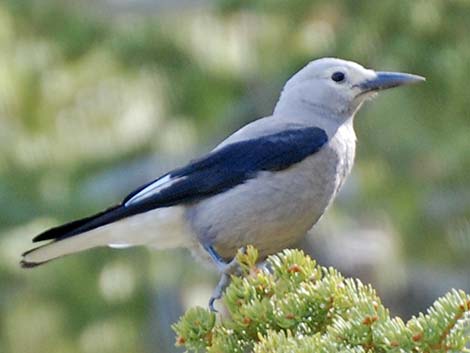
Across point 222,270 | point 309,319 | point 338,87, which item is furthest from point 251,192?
point 309,319

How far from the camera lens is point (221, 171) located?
471cm

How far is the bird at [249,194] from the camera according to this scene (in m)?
4.50

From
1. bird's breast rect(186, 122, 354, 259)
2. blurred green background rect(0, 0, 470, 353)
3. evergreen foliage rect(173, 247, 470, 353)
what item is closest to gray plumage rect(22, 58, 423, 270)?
Result: bird's breast rect(186, 122, 354, 259)

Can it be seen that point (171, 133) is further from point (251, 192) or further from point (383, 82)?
point (251, 192)

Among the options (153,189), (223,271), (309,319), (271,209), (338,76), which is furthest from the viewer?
(338,76)

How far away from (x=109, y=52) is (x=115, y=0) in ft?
4.92

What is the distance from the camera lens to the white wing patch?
4.68m

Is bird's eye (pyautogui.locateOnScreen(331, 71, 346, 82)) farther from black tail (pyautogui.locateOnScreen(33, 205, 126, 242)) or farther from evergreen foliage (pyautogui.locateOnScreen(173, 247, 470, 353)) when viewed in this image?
evergreen foliage (pyautogui.locateOnScreen(173, 247, 470, 353))

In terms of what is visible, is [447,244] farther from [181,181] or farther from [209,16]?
[181,181]

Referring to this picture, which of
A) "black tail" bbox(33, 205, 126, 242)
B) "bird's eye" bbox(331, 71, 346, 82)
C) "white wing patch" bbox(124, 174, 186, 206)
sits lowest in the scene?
"black tail" bbox(33, 205, 126, 242)

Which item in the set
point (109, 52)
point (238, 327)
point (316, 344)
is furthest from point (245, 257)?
point (109, 52)

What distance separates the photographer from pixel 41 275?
9.22 meters

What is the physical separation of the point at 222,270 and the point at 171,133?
4.61 m

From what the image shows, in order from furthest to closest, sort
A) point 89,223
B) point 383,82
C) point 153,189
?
point 383,82
point 153,189
point 89,223
